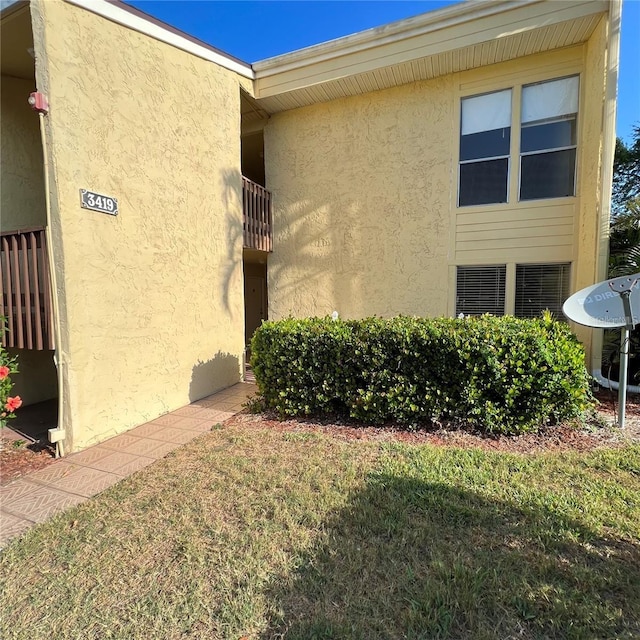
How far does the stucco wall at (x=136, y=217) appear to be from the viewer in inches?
170

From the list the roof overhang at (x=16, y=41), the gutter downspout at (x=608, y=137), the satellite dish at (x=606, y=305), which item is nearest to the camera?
the roof overhang at (x=16, y=41)

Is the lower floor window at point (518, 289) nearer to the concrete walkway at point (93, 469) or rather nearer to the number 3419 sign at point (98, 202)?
the concrete walkway at point (93, 469)

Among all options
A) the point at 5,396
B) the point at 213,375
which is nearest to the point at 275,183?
the point at 213,375

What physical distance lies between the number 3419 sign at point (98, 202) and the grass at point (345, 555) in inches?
131

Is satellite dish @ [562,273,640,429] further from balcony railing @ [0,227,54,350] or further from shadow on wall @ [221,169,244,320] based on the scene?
balcony railing @ [0,227,54,350]

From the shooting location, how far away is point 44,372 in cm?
648

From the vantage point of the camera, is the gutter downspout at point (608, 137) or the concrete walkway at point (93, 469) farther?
the gutter downspout at point (608, 137)

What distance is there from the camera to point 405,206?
738cm

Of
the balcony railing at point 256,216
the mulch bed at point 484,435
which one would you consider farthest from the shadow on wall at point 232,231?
the mulch bed at point 484,435

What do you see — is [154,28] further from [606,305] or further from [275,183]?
[606,305]

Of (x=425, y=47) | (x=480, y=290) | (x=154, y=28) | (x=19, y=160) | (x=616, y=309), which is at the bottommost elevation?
(x=616, y=309)

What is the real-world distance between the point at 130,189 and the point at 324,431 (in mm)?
4311

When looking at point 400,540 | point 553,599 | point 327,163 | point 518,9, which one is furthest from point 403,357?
point 518,9

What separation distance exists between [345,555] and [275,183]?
25.5ft
